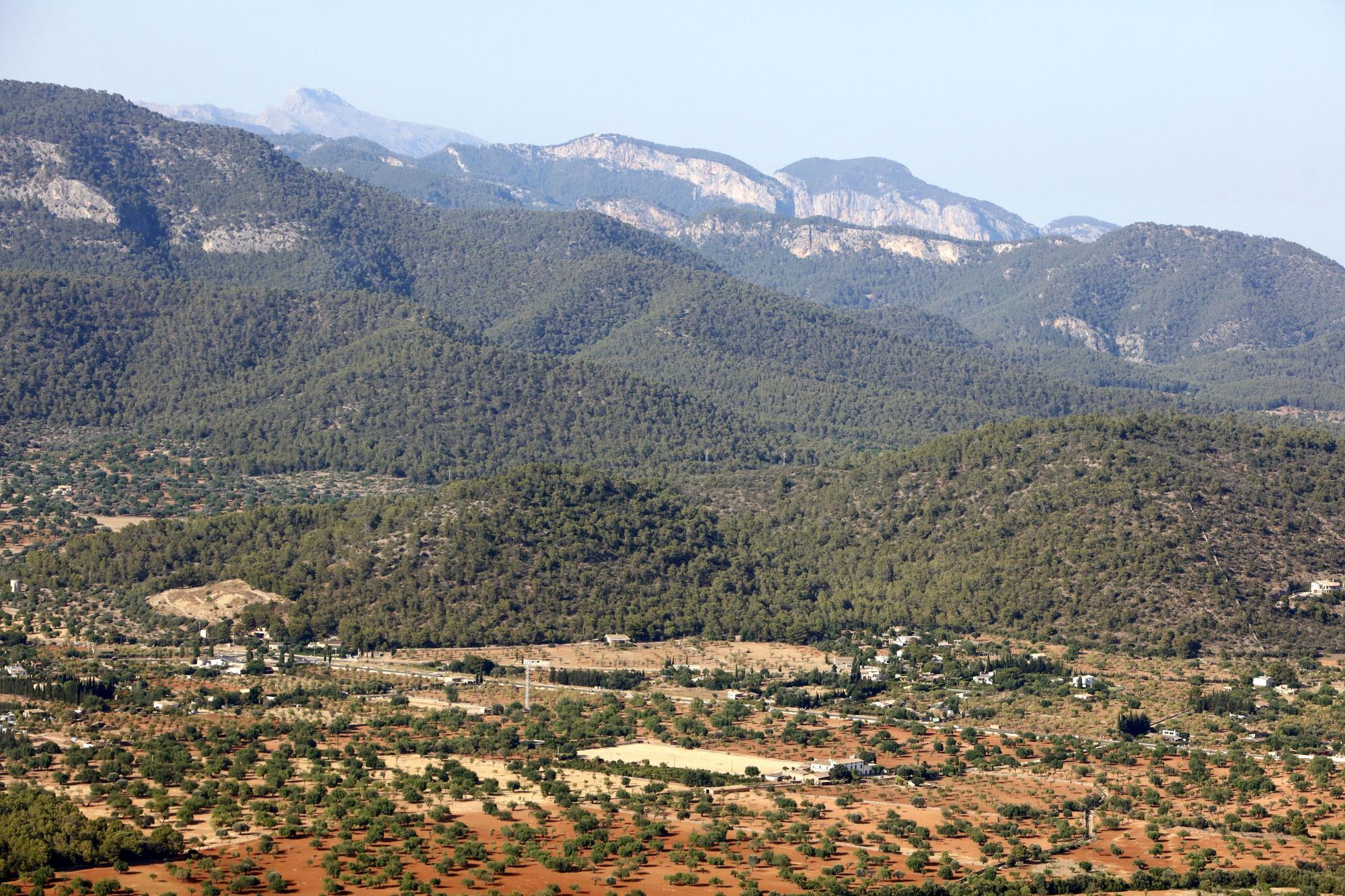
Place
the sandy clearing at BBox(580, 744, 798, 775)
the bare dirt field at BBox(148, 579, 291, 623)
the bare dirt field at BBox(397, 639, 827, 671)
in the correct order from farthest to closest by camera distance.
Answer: the bare dirt field at BBox(148, 579, 291, 623)
the bare dirt field at BBox(397, 639, 827, 671)
the sandy clearing at BBox(580, 744, 798, 775)

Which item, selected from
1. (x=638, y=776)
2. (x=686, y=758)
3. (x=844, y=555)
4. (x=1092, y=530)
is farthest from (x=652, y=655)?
(x=1092, y=530)

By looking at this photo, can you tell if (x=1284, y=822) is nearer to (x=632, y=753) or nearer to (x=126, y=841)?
(x=632, y=753)

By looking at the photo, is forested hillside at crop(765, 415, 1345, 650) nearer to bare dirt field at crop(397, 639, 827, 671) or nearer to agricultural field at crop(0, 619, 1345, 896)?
agricultural field at crop(0, 619, 1345, 896)

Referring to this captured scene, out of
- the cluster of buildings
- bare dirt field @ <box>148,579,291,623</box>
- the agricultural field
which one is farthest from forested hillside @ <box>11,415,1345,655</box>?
the cluster of buildings

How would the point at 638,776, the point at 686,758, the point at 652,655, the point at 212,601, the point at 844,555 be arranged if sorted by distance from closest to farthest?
the point at 638,776 → the point at 686,758 → the point at 652,655 → the point at 212,601 → the point at 844,555

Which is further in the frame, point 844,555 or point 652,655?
point 844,555

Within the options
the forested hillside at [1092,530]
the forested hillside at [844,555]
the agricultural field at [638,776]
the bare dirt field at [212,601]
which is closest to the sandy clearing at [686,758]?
the agricultural field at [638,776]

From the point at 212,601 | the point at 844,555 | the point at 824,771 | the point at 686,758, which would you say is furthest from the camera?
the point at 844,555

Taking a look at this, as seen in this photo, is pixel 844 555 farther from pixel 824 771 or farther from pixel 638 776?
pixel 638 776

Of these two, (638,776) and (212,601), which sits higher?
(212,601)
